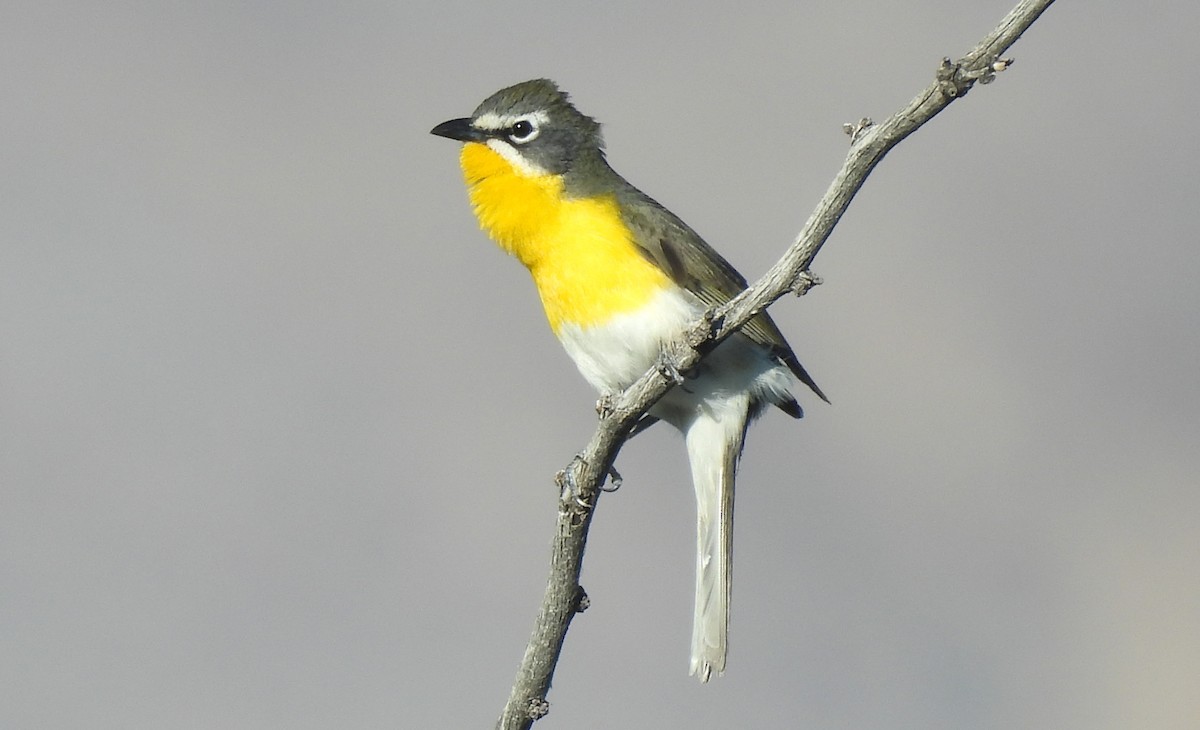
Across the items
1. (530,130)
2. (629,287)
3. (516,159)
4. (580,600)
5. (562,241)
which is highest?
(530,130)

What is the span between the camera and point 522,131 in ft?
10.5

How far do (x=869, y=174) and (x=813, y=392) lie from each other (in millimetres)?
1029

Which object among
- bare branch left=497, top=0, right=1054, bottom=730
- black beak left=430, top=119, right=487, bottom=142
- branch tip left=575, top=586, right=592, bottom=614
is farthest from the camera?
black beak left=430, top=119, right=487, bottom=142

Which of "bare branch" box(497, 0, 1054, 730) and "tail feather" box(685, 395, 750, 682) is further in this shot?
"tail feather" box(685, 395, 750, 682)

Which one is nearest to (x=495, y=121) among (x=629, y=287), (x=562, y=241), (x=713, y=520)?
(x=562, y=241)

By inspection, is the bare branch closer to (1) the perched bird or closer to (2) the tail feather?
(1) the perched bird

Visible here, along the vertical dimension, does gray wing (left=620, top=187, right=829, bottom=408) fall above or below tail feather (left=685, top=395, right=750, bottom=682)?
above

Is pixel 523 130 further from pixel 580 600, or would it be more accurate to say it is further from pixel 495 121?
pixel 580 600

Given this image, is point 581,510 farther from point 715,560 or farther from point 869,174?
point 869,174

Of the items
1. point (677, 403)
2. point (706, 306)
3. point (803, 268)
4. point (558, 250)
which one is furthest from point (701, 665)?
point (803, 268)

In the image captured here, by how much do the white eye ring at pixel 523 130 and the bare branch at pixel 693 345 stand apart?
0.83 meters

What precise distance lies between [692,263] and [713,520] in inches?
24.2

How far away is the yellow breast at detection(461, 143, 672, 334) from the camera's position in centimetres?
292

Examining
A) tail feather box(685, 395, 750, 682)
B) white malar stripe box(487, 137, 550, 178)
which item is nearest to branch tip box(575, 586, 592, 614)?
tail feather box(685, 395, 750, 682)
